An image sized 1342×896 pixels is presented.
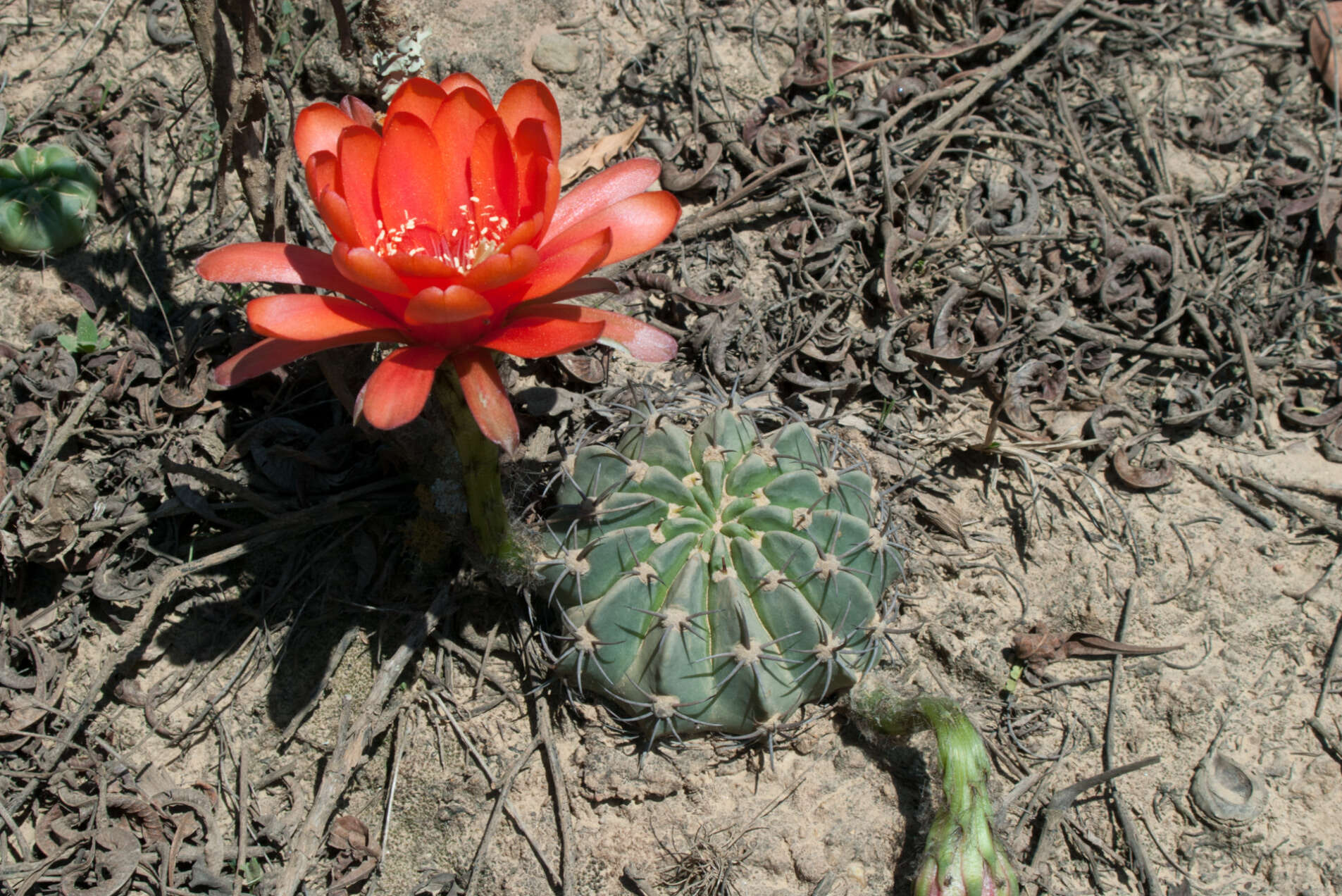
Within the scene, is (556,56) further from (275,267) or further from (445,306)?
(445,306)

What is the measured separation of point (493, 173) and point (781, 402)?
55.1 inches

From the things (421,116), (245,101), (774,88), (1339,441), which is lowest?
(1339,441)

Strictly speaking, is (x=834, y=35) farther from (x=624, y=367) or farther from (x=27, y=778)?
(x=27, y=778)

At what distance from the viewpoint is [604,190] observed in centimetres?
210

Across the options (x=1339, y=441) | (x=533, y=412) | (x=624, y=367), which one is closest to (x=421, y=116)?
(x=533, y=412)

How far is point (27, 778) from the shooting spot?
254 cm

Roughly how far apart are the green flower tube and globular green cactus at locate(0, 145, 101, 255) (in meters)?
2.99

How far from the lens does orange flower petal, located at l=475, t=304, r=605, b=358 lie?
1.76m

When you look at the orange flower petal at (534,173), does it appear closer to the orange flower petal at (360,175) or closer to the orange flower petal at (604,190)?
the orange flower petal at (604,190)

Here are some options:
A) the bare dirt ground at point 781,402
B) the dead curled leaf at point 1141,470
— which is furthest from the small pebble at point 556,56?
the dead curled leaf at point 1141,470

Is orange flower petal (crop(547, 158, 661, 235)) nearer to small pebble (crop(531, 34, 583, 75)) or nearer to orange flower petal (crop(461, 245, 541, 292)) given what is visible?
orange flower petal (crop(461, 245, 541, 292))

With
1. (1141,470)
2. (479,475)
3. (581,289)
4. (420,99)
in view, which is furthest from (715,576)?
(1141,470)

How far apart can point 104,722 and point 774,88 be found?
3164 millimetres

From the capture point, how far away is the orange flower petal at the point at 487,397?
179 centimetres
